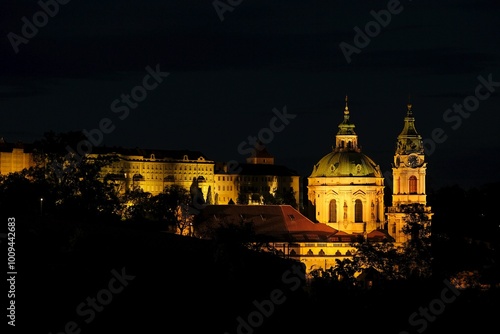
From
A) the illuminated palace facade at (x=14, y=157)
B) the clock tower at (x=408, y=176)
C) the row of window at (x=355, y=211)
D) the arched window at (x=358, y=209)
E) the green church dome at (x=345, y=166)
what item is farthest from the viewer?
the illuminated palace facade at (x=14, y=157)

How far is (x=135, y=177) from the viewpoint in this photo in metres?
194

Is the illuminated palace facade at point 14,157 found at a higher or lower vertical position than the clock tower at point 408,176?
higher

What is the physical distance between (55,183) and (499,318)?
60.3 m

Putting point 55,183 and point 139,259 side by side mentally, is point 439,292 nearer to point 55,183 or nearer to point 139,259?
point 139,259

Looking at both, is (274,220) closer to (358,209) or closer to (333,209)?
(333,209)

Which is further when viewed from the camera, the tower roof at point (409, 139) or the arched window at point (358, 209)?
the arched window at point (358, 209)

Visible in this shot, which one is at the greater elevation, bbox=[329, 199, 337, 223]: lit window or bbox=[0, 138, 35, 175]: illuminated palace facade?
bbox=[0, 138, 35, 175]: illuminated palace facade

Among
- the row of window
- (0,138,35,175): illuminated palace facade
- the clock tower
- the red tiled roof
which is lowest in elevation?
the red tiled roof

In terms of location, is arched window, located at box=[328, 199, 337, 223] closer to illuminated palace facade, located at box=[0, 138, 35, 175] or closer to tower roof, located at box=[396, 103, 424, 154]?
tower roof, located at box=[396, 103, 424, 154]

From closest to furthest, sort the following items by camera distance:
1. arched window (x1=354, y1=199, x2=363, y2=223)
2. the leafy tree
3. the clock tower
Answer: the leafy tree < the clock tower < arched window (x1=354, y1=199, x2=363, y2=223)

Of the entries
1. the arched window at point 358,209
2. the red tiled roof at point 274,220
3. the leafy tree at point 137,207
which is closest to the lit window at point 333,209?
the arched window at point 358,209

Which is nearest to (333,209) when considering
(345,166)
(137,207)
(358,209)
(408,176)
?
(358,209)

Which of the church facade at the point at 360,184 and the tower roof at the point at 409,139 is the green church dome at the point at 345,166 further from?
the tower roof at the point at 409,139

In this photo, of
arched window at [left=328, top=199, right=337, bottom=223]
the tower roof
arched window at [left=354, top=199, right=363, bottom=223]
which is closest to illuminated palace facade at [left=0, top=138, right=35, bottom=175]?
arched window at [left=328, top=199, right=337, bottom=223]
